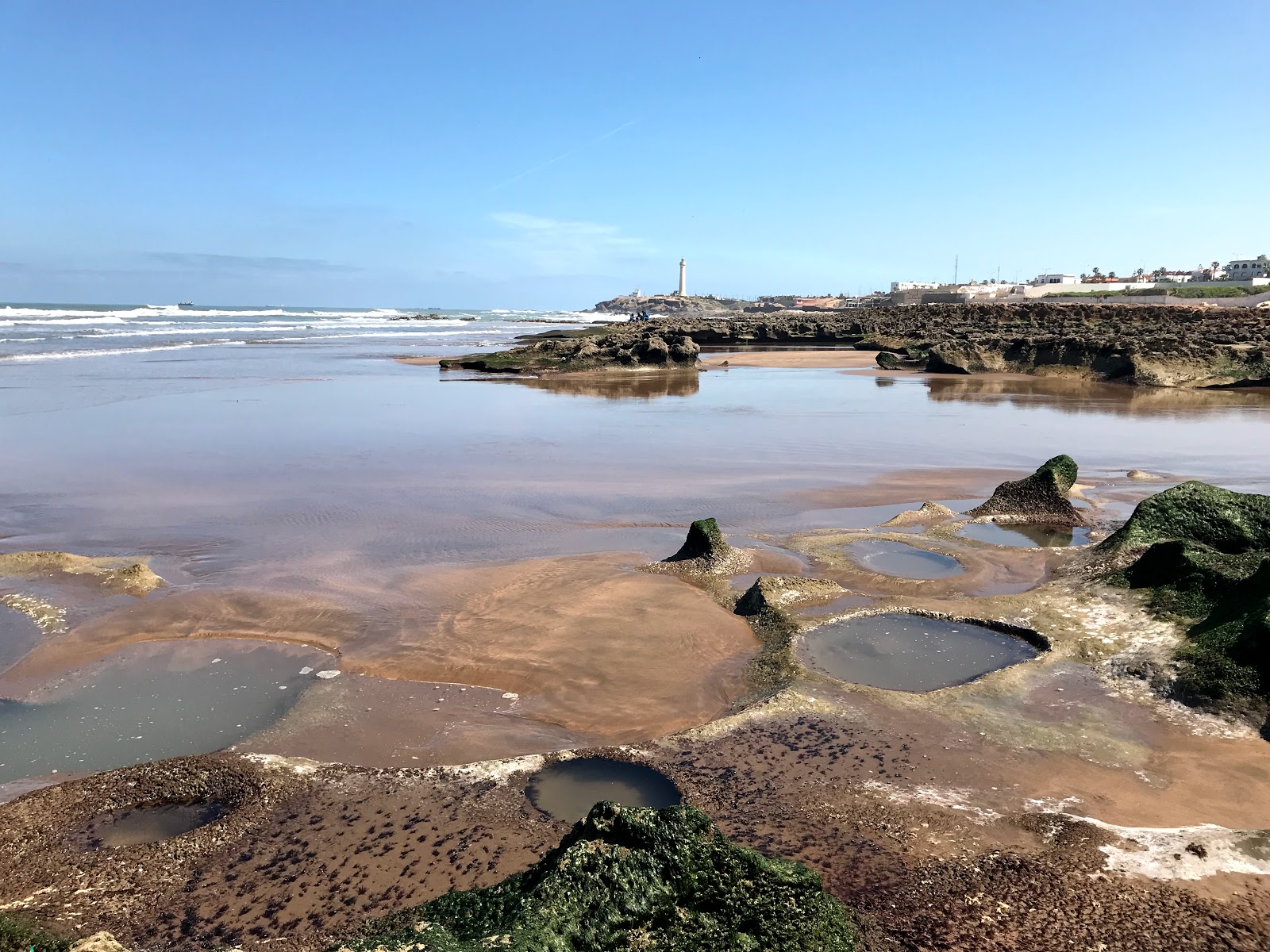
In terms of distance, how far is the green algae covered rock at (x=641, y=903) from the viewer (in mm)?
2551

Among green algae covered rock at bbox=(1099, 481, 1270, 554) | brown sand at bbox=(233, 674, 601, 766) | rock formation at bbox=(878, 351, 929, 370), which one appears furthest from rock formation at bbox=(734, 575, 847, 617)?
rock formation at bbox=(878, 351, 929, 370)

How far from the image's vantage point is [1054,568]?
7.77m

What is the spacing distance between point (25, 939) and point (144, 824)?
94 cm

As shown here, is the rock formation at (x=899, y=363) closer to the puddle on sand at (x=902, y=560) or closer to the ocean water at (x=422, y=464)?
the ocean water at (x=422, y=464)

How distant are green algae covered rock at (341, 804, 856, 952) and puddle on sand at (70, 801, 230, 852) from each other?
1.42m

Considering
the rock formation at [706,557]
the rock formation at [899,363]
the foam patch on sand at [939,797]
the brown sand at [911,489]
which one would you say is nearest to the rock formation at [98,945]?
the foam patch on sand at [939,797]

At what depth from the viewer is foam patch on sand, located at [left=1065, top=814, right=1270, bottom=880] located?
3.48 metres

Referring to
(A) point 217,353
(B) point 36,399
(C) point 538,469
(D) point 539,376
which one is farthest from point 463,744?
(A) point 217,353

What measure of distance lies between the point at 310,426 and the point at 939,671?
558 inches

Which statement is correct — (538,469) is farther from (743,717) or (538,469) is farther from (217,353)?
(217,353)

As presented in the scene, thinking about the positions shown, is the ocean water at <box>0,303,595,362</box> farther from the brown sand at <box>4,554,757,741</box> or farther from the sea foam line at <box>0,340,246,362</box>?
the brown sand at <box>4,554,757,741</box>

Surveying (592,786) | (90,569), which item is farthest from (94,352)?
(592,786)

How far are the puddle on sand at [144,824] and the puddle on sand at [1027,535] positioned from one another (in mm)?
7636

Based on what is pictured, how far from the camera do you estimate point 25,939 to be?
2992mm
